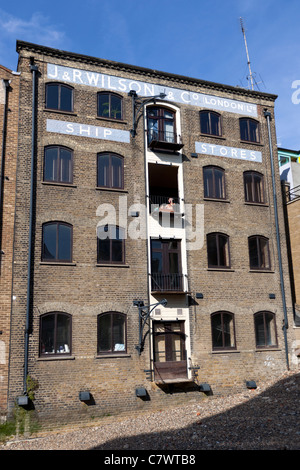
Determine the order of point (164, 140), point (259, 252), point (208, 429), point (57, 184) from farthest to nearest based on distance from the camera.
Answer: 1. point (259, 252)
2. point (164, 140)
3. point (57, 184)
4. point (208, 429)

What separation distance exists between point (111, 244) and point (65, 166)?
3.84 meters

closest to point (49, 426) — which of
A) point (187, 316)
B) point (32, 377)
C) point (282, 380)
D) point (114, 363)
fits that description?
point (32, 377)

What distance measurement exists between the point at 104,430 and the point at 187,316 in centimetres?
569

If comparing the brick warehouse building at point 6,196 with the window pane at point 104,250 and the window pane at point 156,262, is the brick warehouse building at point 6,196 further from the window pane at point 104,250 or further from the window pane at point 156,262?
the window pane at point 156,262

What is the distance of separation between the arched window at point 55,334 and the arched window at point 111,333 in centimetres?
126

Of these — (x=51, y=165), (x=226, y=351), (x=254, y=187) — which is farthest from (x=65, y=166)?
(x=226, y=351)

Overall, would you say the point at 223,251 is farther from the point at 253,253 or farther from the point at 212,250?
the point at 253,253

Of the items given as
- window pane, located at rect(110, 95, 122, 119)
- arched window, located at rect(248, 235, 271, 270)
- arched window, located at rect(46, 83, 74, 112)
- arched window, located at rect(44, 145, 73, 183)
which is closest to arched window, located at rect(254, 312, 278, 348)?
arched window, located at rect(248, 235, 271, 270)

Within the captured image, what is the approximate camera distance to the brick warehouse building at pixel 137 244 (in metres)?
16.1

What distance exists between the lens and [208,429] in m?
13.5

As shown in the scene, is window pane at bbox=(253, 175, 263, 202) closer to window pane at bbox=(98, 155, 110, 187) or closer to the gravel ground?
window pane at bbox=(98, 155, 110, 187)

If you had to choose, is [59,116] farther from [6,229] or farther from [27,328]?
[27,328]

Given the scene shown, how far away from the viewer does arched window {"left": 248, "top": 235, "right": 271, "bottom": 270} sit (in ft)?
66.8
